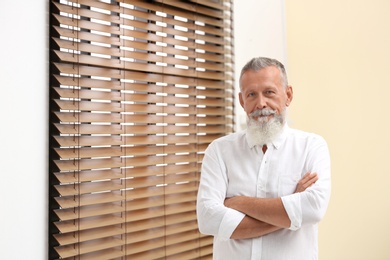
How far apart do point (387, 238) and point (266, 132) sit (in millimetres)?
2105

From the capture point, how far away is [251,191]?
1.71 metres

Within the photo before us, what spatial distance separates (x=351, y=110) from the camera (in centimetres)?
333

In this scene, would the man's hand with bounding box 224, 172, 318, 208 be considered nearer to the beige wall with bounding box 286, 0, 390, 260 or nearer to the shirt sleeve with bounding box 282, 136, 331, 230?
the shirt sleeve with bounding box 282, 136, 331, 230

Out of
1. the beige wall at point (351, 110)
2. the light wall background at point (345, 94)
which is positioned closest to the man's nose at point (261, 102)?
the light wall background at point (345, 94)

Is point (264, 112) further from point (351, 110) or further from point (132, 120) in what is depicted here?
point (351, 110)

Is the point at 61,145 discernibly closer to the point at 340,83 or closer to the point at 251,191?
the point at 251,191

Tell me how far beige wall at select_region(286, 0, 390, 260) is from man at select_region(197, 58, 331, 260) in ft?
5.30

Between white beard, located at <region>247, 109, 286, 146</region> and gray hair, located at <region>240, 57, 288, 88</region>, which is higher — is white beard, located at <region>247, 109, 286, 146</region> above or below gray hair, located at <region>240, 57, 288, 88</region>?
below

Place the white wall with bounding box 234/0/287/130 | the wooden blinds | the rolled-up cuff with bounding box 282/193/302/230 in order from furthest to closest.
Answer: the white wall with bounding box 234/0/287/130 < the wooden blinds < the rolled-up cuff with bounding box 282/193/302/230

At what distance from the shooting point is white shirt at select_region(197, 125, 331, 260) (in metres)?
1.61

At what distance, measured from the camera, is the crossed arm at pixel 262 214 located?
1.58m

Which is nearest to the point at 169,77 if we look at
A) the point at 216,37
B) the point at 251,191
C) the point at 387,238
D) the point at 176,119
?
the point at 176,119

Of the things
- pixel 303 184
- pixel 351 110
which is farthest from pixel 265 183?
pixel 351 110
